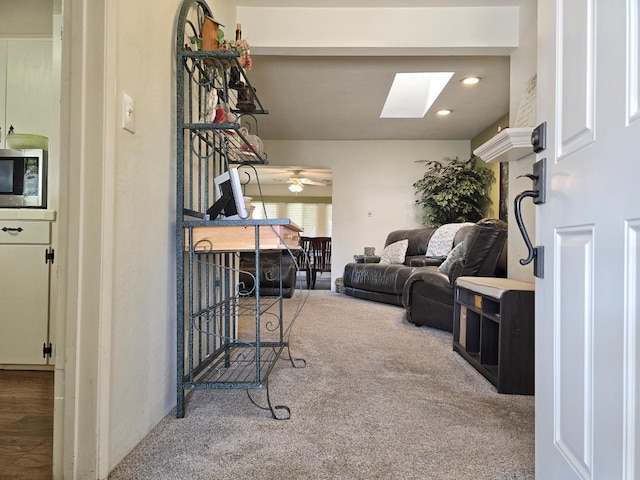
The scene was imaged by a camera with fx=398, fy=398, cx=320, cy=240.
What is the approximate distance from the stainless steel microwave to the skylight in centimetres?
341

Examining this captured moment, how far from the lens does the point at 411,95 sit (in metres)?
4.84

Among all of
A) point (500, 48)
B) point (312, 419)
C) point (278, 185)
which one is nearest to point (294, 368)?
point (312, 419)

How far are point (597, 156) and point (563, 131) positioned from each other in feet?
0.59

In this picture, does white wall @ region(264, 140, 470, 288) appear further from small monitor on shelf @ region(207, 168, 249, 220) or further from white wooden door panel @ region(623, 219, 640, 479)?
white wooden door panel @ region(623, 219, 640, 479)

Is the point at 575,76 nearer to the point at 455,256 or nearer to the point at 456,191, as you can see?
the point at 455,256

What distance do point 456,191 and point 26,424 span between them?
16.9 feet

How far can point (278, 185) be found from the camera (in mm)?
10672

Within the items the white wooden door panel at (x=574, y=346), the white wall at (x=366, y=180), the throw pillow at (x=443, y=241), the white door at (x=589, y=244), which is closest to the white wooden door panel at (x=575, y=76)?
the white door at (x=589, y=244)

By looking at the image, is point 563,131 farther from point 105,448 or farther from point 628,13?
point 105,448

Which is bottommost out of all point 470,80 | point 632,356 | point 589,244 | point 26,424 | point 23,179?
point 26,424

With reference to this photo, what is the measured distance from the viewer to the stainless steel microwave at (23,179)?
2.40m

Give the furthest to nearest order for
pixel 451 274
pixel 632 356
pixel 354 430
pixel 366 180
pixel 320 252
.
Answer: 1. pixel 320 252
2. pixel 366 180
3. pixel 451 274
4. pixel 354 430
5. pixel 632 356

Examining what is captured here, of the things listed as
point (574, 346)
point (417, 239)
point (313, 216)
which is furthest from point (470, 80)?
point (313, 216)

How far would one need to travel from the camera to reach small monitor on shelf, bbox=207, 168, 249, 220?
1639 mm
